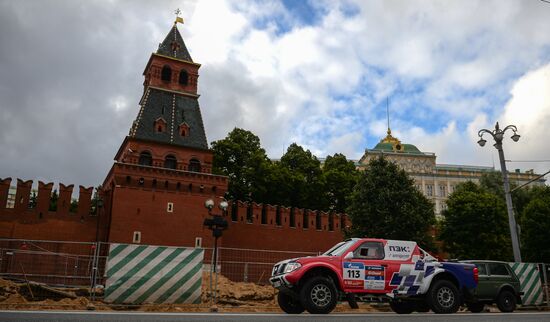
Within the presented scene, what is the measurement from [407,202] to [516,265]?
11605mm

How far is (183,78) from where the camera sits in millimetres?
39719

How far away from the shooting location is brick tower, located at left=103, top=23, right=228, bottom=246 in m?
32.5

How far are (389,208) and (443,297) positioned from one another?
1727cm

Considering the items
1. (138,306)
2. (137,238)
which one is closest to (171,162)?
(137,238)

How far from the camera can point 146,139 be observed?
3475 cm

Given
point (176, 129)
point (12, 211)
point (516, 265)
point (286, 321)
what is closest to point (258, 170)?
point (176, 129)

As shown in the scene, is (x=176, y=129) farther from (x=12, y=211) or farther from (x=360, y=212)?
(x=360, y=212)

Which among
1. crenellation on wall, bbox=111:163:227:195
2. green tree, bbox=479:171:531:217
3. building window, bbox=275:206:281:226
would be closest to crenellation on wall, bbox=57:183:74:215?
crenellation on wall, bbox=111:163:227:195

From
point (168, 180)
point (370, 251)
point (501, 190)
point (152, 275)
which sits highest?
point (501, 190)

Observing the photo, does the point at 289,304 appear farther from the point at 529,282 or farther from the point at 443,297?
the point at 529,282

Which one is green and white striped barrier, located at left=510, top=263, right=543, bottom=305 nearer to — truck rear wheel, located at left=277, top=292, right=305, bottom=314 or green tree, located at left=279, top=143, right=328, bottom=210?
truck rear wheel, located at left=277, top=292, right=305, bottom=314

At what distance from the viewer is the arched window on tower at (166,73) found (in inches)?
1533

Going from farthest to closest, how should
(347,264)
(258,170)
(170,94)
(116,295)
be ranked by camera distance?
(258,170)
(170,94)
(116,295)
(347,264)

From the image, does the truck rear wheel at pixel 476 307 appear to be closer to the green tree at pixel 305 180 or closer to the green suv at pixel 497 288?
the green suv at pixel 497 288
